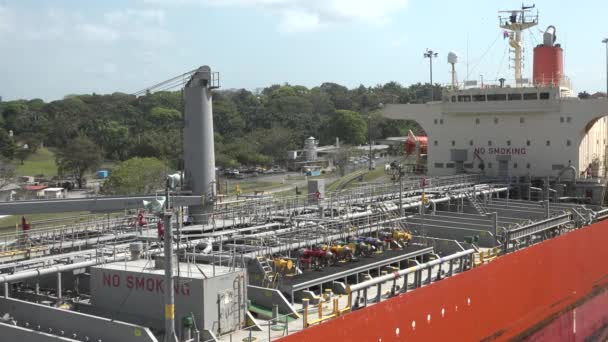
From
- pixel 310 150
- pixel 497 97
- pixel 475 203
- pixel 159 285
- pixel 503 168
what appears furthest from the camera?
pixel 310 150

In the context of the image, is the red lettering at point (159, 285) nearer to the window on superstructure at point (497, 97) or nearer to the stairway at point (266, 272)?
the stairway at point (266, 272)

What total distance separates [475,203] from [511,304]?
7795mm

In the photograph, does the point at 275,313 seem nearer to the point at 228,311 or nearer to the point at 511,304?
the point at 228,311

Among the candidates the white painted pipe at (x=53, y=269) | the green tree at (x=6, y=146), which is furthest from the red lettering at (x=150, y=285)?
the green tree at (x=6, y=146)

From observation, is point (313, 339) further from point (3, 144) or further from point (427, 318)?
point (3, 144)

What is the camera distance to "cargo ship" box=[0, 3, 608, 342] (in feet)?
32.4

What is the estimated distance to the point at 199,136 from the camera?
15320mm

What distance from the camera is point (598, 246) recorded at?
2081 cm

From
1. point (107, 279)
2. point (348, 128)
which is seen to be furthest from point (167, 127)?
point (107, 279)

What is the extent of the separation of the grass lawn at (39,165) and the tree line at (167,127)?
113 cm

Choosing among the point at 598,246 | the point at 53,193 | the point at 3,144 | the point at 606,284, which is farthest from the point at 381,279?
the point at 3,144

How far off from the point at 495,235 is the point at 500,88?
10.5 m

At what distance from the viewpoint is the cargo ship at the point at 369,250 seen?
32.4ft

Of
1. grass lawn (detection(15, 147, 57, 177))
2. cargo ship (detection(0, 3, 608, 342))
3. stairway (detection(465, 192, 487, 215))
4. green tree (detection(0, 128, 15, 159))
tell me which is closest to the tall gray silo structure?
cargo ship (detection(0, 3, 608, 342))
